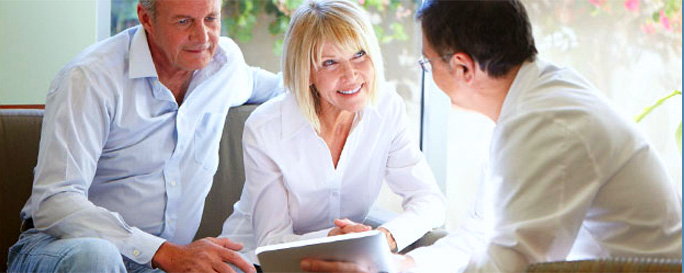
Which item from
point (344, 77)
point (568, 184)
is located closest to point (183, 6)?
point (344, 77)

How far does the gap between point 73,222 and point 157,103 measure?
462 mm

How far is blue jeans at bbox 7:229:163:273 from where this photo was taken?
2.04 metres

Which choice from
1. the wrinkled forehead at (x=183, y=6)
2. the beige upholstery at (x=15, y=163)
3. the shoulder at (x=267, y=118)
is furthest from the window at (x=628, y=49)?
the beige upholstery at (x=15, y=163)

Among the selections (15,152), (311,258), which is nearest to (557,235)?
(311,258)

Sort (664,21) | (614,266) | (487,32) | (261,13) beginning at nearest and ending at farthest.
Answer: (614,266), (487,32), (664,21), (261,13)

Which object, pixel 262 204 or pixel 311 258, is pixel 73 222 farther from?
pixel 311 258

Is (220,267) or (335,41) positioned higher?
(335,41)

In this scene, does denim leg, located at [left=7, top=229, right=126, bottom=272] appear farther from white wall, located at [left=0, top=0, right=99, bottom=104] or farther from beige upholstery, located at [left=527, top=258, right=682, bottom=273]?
beige upholstery, located at [left=527, top=258, right=682, bottom=273]

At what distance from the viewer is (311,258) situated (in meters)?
1.90

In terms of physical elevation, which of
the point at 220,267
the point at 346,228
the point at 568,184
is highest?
the point at 568,184

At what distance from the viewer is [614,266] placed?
58.8 inches

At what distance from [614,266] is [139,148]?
4.89 ft

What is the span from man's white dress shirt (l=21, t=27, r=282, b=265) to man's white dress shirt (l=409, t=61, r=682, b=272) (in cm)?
107

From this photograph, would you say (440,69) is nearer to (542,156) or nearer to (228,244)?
(542,156)
